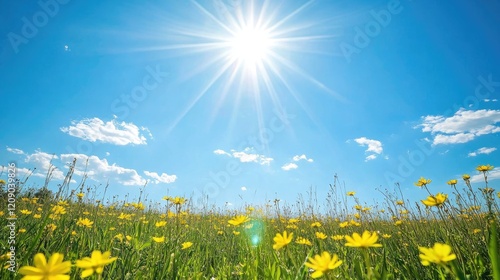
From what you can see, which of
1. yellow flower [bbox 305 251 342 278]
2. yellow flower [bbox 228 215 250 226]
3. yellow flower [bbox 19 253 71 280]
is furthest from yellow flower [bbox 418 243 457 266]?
yellow flower [bbox 228 215 250 226]

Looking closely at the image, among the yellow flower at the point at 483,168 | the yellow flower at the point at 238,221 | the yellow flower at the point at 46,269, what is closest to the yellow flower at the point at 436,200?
the yellow flower at the point at 238,221

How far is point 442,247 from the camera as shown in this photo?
99cm

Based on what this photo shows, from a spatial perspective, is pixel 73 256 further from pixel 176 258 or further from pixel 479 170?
pixel 479 170

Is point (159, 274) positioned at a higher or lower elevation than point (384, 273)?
lower

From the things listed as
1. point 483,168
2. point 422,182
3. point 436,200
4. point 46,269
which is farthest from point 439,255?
point 483,168

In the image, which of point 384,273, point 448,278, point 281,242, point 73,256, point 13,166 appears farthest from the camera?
point 13,166

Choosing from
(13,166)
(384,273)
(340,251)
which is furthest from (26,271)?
(340,251)

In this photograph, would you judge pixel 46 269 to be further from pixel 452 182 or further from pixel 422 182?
pixel 452 182

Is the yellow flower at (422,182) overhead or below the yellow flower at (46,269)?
overhead

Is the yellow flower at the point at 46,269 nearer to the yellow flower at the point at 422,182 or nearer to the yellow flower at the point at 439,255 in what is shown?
the yellow flower at the point at 439,255

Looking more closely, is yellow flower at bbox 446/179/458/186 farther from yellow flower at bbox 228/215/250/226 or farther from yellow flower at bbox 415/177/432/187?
yellow flower at bbox 228/215/250/226

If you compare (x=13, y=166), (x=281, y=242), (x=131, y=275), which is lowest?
(x=131, y=275)

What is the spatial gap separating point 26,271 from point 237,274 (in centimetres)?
153

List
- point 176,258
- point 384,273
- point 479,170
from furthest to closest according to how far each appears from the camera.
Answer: point 479,170
point 176,258
point 384,273
